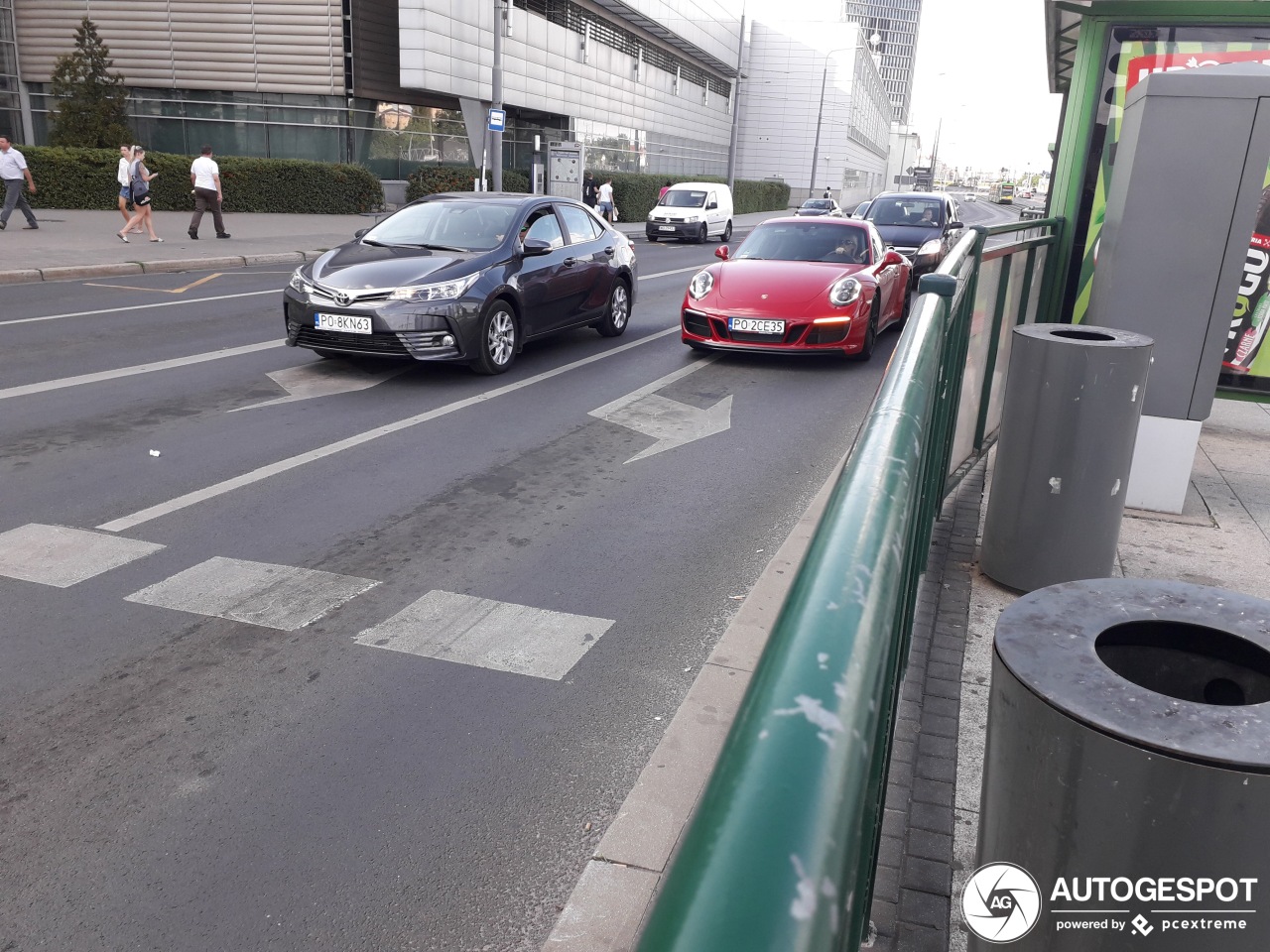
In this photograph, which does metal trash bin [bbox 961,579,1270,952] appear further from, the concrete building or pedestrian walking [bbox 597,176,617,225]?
the concrete building

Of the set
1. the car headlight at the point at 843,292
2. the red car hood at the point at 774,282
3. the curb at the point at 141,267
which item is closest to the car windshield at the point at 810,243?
the red car hood at the point at 774,282

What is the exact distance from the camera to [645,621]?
445 centimetres

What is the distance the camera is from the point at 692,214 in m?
30.1

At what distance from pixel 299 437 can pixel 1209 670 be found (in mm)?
6273

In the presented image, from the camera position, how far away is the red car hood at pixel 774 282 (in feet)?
33.3

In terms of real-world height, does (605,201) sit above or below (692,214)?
above

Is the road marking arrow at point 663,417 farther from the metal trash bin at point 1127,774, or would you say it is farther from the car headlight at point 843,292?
the metal trash bin at point 1127,774

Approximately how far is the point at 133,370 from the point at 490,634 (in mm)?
6211

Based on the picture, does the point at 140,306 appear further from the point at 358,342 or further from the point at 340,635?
the point at 340,635

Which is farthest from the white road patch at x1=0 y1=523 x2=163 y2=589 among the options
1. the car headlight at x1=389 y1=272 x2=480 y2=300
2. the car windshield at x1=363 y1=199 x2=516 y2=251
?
the car windshield at x1=363 y1=199 x2=516 y2=251

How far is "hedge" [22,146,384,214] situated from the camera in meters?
24.8

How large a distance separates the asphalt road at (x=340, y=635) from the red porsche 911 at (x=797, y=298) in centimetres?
149

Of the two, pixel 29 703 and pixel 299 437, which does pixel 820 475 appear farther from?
pixel 29 703

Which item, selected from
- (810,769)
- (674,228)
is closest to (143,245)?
(674,228)
